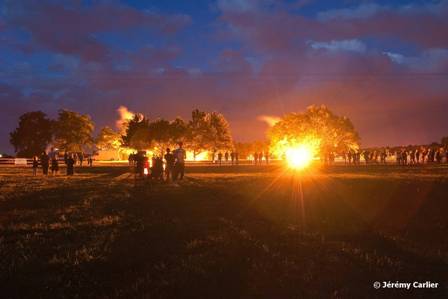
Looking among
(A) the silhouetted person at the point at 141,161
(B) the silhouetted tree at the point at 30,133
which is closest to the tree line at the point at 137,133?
(B) the silhouetted tree at the point at 30,133

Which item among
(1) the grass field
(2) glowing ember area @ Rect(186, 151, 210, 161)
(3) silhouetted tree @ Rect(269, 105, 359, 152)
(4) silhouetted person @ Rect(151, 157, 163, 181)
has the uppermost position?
(3) silhouetted tree @ Rect(269, 105, 359, 152)

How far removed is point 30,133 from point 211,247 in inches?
4568

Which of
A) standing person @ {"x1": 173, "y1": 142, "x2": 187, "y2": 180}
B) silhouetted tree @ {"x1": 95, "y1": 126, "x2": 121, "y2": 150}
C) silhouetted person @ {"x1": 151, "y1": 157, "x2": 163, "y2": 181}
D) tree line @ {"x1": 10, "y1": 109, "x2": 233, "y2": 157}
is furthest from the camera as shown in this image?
silhouetted tree @ {"x1": 95, "y1": 126, "x2": 121, "y2": 150}

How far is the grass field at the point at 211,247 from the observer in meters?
6.49

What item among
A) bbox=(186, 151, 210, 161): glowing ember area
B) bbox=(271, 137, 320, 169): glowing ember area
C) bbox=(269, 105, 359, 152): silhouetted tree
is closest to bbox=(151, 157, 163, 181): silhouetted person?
bbox=(271, 137, 320, 169): glowing ember area

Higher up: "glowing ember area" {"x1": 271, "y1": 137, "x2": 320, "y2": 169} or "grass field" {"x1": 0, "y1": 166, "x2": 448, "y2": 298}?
"glowing ember area" {"x1": 271, "y1": 137, "x2": 320, "y2": 169}

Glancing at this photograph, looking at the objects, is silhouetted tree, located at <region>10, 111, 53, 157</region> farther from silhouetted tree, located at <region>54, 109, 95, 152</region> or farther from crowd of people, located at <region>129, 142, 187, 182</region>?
crowd of people, located at <region>129, 142, 187, 182</region>

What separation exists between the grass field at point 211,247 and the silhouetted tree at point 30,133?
341 feet

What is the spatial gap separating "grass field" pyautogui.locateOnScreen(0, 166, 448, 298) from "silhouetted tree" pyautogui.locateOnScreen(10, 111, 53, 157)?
341 feet

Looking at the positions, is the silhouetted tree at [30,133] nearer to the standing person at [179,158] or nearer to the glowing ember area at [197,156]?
the glowing ember area at [197,156]

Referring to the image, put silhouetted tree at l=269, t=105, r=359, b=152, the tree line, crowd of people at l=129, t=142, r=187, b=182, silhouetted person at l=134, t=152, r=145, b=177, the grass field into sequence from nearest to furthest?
the grass field < crowd of people at l=129, t=142, r=187, b=182 < silhouetted person at l=134, t=152, r=145, b=177 < silhouetted tree at l=269, t=105, r=359, b=152 < the tree line

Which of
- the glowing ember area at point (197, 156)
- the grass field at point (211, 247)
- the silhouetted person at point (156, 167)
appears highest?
the glowing ember area at point (197, 156)

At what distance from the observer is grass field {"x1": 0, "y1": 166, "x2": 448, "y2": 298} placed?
6492mm

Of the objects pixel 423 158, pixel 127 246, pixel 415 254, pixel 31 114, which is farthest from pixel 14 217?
pixel 31 114
